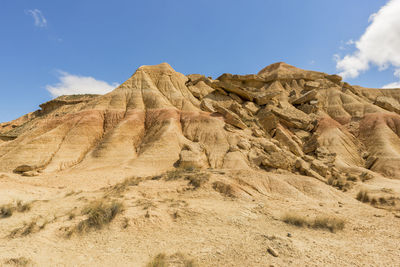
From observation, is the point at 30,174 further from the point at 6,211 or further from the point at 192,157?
the point at 192,157

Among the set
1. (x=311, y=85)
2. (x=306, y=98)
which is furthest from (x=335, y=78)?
(x=306, y=98)

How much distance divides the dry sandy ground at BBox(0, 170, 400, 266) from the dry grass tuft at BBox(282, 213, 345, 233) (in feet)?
0.72

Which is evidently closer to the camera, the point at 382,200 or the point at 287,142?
the point at 382,200

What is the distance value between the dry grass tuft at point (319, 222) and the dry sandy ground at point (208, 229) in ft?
0.72

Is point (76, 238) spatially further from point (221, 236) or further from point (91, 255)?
point (221, 236)

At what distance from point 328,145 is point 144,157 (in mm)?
22331

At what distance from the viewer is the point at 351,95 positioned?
37656 millimetres

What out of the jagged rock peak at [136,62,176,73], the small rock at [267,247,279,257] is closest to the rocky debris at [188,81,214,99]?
the jagged rock peak at [136,62,176,73]

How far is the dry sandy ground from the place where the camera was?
6219 mm

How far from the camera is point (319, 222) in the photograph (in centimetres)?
845

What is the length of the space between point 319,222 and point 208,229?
169 inches

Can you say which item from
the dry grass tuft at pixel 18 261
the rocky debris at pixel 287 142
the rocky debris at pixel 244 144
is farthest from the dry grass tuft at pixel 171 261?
the rocky debris at pixel 287 142

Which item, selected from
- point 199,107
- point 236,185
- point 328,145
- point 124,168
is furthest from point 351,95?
point 124,168

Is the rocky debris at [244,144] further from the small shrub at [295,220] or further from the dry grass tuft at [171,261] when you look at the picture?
the dry grass tuft at [171,261]
